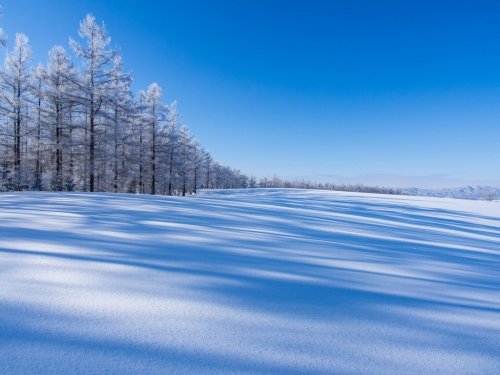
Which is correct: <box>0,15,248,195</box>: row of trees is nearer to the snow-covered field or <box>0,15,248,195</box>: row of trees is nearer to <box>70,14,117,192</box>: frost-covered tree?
<box>70,14,117,192</box>: frost-covered tree

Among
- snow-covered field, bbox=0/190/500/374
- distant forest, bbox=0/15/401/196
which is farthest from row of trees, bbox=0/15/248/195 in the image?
snow-covered field, bbox=0/190/500/374

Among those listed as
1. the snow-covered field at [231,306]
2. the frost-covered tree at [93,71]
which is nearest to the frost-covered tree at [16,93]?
the frost-covered tree at [93,71]

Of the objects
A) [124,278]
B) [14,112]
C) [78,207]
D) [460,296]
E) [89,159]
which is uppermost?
[14,112]

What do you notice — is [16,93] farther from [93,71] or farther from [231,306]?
[231,306]

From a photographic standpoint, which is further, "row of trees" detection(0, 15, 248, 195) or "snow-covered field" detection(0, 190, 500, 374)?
"row of trees" detection(0, 15, 248, 195)

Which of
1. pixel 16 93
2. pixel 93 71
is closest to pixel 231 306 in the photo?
pixel 93 71

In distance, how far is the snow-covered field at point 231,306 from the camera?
1113mm

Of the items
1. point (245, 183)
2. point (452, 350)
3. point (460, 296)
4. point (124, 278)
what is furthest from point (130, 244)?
point (245, 183)

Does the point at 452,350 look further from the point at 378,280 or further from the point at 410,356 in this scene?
the point at 378,280

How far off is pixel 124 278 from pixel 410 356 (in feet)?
5.99

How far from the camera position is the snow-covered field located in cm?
111

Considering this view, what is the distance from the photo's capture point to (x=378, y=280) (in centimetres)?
211

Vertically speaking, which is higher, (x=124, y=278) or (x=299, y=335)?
(x=124, y=278)

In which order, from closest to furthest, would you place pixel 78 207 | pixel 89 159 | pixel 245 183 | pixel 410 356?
pixel 410 356 → pixel 78 207 → pixel 89 159 → pixel 245 183
